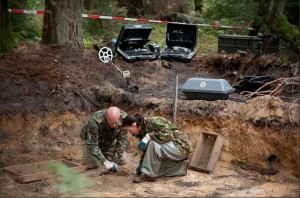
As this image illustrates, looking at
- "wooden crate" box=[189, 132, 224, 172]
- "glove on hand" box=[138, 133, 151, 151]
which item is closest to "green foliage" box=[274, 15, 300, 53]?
"wooden crate" box=[189, 132, 224, 172]

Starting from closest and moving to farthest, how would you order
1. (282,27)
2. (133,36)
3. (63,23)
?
(282,27), (63,23), (133,36)

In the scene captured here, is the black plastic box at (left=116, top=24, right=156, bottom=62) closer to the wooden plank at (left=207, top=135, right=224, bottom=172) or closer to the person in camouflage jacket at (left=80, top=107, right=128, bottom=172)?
the person in camouflage jacket at (left=80, top=107, right=128, bottom=172)

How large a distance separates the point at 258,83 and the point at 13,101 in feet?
15.3

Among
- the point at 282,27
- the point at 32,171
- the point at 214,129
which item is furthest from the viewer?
the point at 282,27

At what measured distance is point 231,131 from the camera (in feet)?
26.4

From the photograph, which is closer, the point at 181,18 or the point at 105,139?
the point at 105,139

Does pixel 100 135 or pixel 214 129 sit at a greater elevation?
pixel 100 135

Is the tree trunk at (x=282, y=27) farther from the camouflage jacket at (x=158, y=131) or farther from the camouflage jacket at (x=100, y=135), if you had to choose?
the camouflage jacket at (x=100, y=135)

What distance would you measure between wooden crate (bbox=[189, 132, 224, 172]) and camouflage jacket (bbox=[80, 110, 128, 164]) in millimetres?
1206

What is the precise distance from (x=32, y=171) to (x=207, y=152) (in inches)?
111

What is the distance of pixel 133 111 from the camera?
9367 mm

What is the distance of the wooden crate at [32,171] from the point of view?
7082 mm

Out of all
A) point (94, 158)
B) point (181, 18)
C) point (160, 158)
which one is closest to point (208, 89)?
point (160, 158)

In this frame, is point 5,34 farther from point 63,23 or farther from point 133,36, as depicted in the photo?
point 133,36
